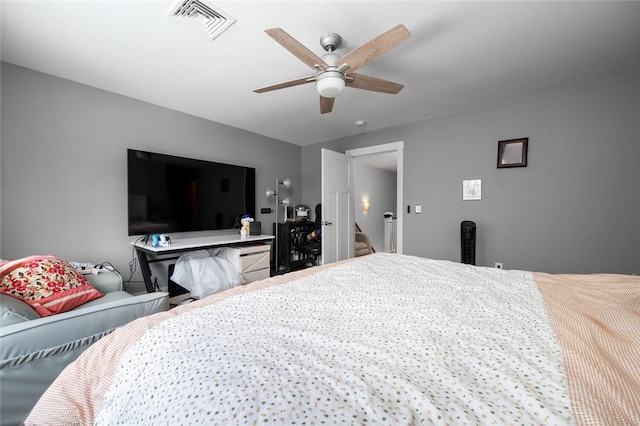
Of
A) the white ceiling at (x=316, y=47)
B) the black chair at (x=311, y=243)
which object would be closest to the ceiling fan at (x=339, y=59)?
the white ceiling at (x=316, y=47)

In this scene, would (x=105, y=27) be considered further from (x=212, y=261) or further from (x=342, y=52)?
(x=212, y=261)

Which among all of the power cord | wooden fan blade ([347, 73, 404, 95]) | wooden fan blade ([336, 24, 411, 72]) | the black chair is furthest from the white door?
the power cord

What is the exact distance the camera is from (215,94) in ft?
8.70

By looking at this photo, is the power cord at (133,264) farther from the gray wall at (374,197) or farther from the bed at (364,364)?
the gray wall at (374,197)

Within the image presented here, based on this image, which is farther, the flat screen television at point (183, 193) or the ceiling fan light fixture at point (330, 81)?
the flat screen television at point (183, 193)

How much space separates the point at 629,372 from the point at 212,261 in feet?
10.1

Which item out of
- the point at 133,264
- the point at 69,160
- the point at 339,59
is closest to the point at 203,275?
the point at 133,264

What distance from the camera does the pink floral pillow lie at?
1405mm

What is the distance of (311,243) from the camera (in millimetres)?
4078

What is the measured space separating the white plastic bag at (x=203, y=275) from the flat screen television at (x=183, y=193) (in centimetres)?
47

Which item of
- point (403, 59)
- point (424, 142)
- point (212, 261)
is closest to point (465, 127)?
point (424, 142)

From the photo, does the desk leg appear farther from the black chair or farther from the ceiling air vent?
the ceiling air vent

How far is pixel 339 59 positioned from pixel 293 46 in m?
0.37

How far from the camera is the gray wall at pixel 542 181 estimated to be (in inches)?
90.5
